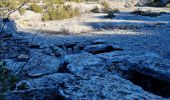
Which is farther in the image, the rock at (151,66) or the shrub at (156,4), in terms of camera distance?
the shrub at (156,4)

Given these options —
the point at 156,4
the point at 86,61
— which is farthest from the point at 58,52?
the point at 156,4

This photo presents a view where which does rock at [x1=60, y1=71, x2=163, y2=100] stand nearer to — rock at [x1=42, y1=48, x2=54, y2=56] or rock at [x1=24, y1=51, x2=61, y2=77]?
rock at [x1=24, y1=51, x2=61, y2=77]

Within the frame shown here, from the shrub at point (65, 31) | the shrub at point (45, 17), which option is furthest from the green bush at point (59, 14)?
the shrub at point (65, 31)

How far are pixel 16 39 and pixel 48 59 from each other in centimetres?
533

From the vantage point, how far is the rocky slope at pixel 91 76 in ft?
19.4

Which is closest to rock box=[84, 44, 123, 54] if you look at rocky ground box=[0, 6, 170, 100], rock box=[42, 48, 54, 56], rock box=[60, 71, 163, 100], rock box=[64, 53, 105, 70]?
rocky ground box=[0, 6, 170, 100]

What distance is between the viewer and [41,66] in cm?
905

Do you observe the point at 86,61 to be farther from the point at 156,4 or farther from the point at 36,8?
the point at 156,4

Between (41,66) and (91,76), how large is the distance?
249cm

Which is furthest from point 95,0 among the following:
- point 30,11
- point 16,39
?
point 16,39

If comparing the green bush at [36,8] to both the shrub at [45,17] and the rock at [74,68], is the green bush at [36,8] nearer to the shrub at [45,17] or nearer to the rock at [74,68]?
the shrub at [45,17]

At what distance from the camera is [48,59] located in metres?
9.68

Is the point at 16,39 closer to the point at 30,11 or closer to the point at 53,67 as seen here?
the point at 53,67

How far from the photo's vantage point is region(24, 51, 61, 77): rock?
28.3 ft
